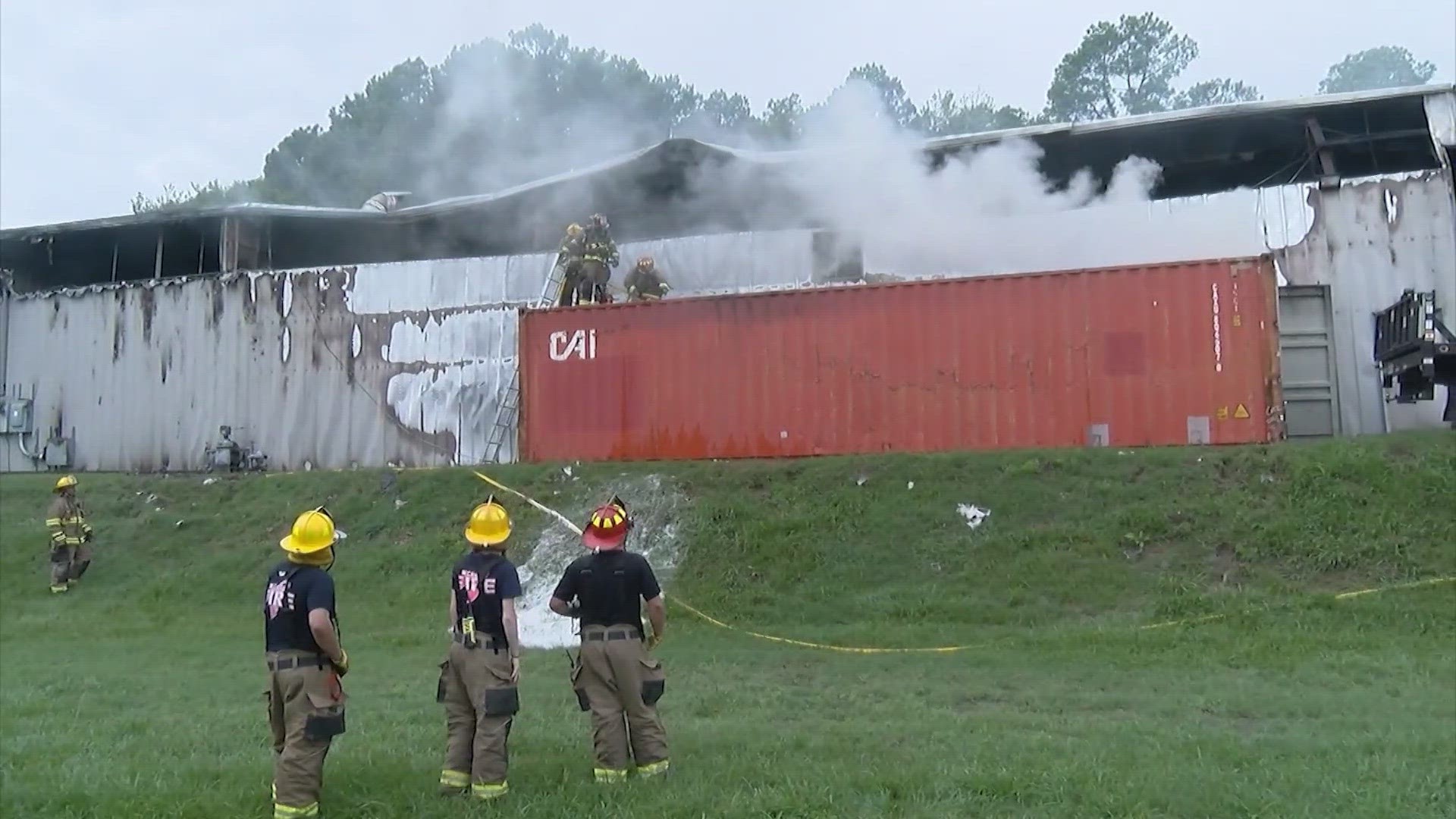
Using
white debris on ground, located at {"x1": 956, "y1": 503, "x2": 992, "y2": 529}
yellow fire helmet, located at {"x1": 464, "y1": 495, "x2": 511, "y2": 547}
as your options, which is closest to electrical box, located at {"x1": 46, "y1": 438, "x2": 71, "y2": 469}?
white debris on ground, located at {"x1": 956, "y1": 503, "x2": 992, "y2": 529}

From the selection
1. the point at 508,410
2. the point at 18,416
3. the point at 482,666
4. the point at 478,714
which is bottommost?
the point at 478,714

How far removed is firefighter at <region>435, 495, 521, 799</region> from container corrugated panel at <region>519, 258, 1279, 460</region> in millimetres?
9494

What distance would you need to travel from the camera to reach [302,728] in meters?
4.96

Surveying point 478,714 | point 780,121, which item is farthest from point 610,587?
point 780,121

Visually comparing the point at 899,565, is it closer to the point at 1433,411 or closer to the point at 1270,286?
the point at 1270,286

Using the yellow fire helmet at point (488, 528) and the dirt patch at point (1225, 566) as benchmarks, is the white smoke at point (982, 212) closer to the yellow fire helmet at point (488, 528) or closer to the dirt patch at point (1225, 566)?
the dirt patch at point (1225, 566)

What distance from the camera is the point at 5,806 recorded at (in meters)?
5.35

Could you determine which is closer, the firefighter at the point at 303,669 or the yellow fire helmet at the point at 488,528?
the firefighter at the point at 303,669

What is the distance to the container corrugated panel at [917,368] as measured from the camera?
13.2 metres

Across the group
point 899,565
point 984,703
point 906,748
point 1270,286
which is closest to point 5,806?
point 906,748

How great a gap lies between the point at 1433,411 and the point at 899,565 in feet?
27.9

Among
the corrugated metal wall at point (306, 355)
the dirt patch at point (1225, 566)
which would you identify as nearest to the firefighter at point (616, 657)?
the dirt patch at point (1225, 566)

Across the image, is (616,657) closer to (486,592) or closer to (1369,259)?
(486,592)

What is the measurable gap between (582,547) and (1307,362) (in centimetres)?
945
